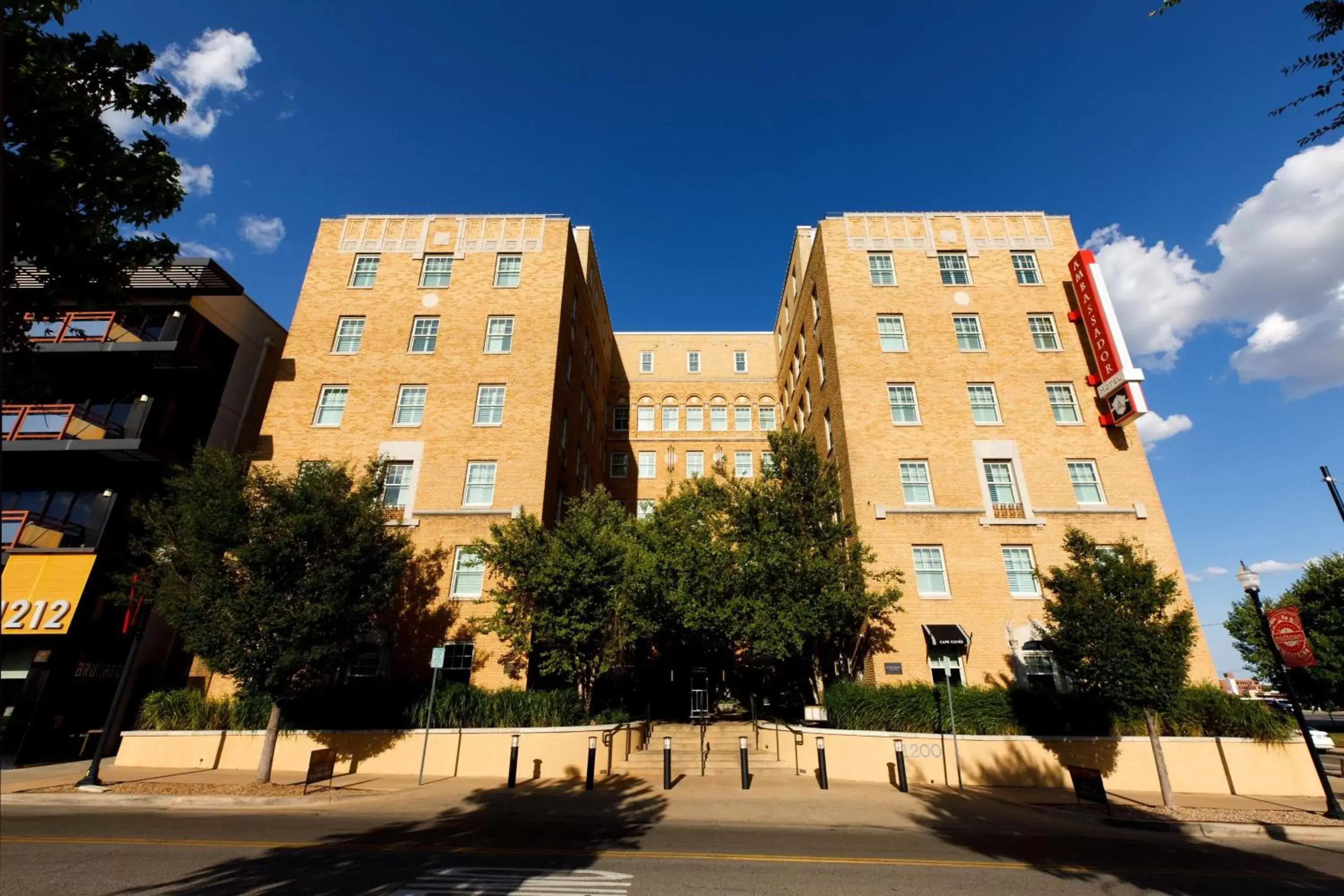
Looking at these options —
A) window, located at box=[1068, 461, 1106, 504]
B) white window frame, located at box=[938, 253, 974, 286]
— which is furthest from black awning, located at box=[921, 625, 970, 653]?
white window frame, located at box=[938, 253, 974, 286]

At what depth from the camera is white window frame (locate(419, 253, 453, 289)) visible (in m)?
28.2

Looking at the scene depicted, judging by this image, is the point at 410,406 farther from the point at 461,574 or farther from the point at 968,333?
the point at 968,333

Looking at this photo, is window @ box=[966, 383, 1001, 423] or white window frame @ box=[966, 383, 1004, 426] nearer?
white window frame @ box=[966, 383, 1004, 426]

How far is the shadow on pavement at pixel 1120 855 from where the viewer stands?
9352mm

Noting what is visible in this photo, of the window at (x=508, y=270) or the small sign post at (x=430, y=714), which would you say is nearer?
the small sign post at (x=430, y=714)

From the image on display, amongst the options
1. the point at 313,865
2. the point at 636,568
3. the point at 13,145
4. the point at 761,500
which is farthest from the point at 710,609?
the point at 13,145

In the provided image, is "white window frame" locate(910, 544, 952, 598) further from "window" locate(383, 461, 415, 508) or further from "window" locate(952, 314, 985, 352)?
"window" locate(383, 461, 415, 508)

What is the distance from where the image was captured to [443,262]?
1135 inches

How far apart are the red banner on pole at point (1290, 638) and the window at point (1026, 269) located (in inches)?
626

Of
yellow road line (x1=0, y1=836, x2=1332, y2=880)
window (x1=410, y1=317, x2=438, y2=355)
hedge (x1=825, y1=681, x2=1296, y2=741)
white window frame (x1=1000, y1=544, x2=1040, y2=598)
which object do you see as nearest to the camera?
yellow road line (x1=0, y1=836, x2=1332, y2=880)

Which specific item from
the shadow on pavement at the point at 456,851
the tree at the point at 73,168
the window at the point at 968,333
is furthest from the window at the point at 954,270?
the tree at the point at 73,168

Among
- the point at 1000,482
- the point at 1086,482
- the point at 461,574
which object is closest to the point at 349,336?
the point at 461,574

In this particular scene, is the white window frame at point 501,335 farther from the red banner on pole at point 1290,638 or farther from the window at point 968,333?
the red banner on pole at point 1290,638

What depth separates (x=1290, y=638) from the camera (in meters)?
15.0
